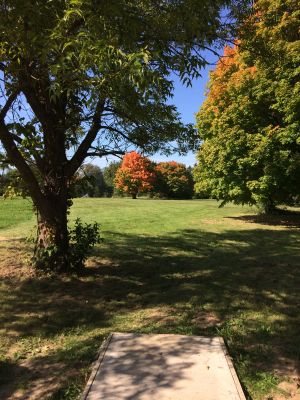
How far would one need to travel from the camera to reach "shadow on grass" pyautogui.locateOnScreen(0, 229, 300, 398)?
4.75 meters

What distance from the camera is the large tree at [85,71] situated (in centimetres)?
334

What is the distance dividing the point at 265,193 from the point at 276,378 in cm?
1152

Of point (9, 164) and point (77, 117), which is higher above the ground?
point (77, 117)

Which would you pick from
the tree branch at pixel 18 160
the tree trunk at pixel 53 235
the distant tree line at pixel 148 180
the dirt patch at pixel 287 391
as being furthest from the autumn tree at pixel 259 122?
the distant tree line at pixel 148 180

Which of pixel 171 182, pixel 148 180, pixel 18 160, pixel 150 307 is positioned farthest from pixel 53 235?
pixel 171 182

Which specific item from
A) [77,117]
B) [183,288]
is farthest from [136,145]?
[183,288]

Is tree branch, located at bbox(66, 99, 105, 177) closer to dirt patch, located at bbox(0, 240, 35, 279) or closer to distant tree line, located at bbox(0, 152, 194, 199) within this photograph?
dirt patch, located at bbox(0, 240, 35, 279)

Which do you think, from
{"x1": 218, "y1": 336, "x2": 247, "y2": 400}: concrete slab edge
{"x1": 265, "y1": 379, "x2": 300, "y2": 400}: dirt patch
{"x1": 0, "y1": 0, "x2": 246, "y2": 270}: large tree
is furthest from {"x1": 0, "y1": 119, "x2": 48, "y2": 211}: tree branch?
{"x1": 265, "y1": 379, "x2": 300, "y2": 400}: dirt patch

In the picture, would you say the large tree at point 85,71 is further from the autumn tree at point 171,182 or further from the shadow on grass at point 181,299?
the autumn tree at point 171,182

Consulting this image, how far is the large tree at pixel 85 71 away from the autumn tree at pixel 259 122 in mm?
5918

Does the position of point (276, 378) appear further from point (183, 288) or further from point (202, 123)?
point (202, 123)

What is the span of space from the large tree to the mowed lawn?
4.00 feet

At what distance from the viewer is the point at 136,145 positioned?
8.91 meters

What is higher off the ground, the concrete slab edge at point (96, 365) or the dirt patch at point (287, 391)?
the concrete slab edge at point (96, 365)
